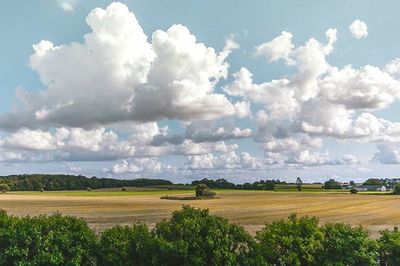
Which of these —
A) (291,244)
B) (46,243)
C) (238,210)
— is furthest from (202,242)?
(238,210)

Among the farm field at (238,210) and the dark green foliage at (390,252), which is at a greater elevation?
the dark green foliage at (390,252)

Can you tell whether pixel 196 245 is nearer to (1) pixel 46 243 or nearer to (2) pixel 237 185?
(1) pixel 46 243

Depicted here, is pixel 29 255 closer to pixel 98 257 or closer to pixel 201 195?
pixel 98 257

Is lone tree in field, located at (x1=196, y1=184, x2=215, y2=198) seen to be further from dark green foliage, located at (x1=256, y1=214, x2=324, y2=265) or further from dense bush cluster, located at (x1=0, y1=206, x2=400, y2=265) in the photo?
dark green foliage, located at (x1=256, y1=214, x2=324, y2=265)

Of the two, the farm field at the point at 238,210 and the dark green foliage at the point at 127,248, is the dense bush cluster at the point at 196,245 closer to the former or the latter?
the dark green foliage at the point at 127,248

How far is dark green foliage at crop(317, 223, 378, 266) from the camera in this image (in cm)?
2053

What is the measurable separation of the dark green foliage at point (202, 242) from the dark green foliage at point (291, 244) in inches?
32.6

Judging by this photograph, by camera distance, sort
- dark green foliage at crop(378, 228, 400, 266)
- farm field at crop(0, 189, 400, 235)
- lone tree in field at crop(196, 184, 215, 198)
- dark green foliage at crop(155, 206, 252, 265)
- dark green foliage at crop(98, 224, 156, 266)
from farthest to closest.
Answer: lone tree in field at crop(196, 184, 215, 198) → farm field at crop(0, 189, 400, 235) → dark green foliage at crop(378, 228, 400, 266) → dark green foliage at crop(98, 224, 156, 266) → dark green foliage at crop(155, 206, 252, 265)

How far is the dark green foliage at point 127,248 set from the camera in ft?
68.8

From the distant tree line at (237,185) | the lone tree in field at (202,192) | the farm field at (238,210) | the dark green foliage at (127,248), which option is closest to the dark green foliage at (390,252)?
the dark green foliage at (127,248)

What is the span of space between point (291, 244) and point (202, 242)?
3656 millimetres

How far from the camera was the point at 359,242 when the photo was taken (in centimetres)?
2080

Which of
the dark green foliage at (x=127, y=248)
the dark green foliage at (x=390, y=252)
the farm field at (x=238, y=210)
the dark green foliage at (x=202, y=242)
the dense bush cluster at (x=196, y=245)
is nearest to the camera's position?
the dark green foliage at (x=202, y=242)

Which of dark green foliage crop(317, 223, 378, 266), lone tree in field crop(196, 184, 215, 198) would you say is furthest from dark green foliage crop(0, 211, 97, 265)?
lone tree in field crop(196, 184, 215, 198)
